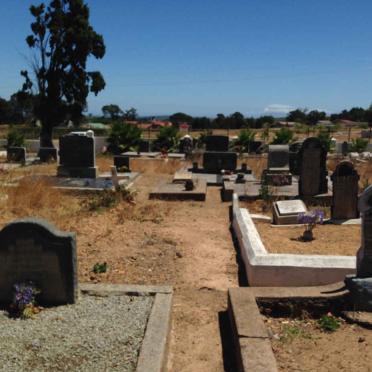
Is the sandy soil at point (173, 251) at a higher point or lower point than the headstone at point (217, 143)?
lower

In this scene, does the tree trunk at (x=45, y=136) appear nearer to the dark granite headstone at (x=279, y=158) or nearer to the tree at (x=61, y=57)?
the tree at (x=61, y=57)

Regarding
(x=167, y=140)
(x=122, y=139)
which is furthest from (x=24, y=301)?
(x=167, y=140)

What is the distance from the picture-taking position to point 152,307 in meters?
4.14

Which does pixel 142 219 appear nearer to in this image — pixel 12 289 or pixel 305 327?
pixel 12 289

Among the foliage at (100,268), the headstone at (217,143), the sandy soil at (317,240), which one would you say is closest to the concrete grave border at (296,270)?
the sandy soil at (317,240)

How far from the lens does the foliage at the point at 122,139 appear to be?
2445 centimetres

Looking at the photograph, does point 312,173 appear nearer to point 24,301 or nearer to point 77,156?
point 77,156

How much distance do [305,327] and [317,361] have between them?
576mm

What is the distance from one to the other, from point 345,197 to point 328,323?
4983mm

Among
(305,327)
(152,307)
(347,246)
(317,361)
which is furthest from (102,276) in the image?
(347,246)

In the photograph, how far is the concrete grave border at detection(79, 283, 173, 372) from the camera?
10.7 feet

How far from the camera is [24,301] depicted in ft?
13.4

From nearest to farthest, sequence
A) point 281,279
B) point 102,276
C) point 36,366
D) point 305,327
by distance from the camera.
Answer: point 36,366
point 305,327
point 281,279
point 102,276

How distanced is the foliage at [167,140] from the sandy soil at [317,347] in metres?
21.6
